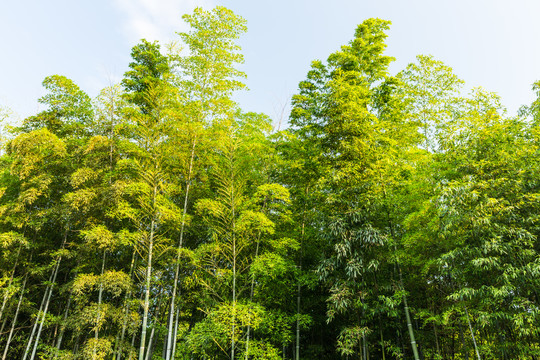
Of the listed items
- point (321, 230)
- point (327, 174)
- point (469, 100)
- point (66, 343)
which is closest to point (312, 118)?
point (327, 174)

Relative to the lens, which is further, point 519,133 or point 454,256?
point 519,133

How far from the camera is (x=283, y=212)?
294 inches

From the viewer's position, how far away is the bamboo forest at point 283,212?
5.46 meters

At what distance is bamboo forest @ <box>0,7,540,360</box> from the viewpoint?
5461 millimetres

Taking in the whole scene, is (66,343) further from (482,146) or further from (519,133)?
(519,133)

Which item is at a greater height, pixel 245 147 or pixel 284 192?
pixel 245 147

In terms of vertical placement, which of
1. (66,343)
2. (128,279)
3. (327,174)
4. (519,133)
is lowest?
(66,343)

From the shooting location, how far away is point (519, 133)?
5.98m

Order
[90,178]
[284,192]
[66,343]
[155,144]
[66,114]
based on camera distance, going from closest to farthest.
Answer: [284,192], [155,144], [90,178], [66,114], [66,343]

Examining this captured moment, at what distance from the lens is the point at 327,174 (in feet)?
21.8

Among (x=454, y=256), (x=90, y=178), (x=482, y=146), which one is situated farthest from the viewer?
(x=90, y=178)

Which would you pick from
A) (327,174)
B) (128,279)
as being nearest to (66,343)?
(128,279)

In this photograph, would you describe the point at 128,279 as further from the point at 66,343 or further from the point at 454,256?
the point at 454,256

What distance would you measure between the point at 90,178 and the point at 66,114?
302 centimetres
